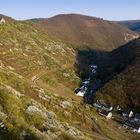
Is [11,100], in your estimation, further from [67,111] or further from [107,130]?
[107,130]

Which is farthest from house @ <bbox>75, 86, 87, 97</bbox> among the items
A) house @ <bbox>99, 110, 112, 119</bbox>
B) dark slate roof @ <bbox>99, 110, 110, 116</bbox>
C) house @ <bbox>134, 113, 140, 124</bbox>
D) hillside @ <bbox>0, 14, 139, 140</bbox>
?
house @ <bbox>134, 113, 140, 124</bbox>

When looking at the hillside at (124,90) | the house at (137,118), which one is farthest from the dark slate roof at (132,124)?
the hillside at (124,90)

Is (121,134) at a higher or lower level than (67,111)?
lower

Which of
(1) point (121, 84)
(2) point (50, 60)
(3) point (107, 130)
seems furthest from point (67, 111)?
(2) point (50, 60)

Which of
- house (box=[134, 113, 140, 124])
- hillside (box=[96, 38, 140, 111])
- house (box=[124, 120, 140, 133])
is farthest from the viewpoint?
hillside (box=[96, 38, 140, 111])

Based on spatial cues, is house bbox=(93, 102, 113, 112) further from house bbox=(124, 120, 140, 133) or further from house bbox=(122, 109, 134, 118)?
house bbox=(124, 120, 140, 133)

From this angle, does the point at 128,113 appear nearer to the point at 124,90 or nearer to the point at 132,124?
the point at 132,124
